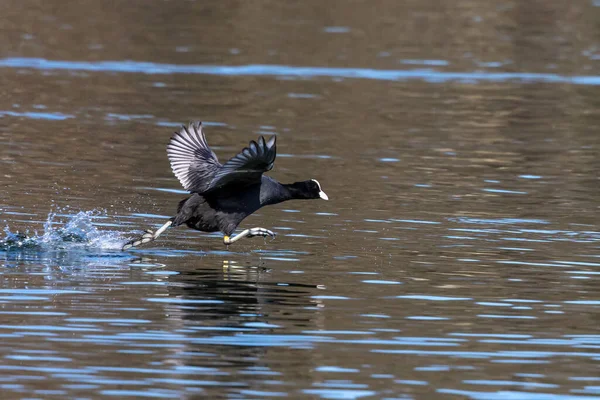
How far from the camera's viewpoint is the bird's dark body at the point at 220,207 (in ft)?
38.5

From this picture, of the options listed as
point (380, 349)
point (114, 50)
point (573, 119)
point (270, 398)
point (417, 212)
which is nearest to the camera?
point (270, 398)

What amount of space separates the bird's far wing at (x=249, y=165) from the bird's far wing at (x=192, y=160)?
0.15 metres

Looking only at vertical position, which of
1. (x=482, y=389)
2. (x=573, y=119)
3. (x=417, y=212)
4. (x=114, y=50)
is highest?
(x=114, y=50)

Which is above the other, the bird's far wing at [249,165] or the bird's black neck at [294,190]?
the bird's far wing at [249,165]

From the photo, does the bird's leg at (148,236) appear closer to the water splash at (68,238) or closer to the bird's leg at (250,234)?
the water splash at (68,238)

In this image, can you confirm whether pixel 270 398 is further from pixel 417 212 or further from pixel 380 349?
pixel 417 212

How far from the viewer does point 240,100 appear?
23703 millimetres

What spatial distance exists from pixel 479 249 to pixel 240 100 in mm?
11775

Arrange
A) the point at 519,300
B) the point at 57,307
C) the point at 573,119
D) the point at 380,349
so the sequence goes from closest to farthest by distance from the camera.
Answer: the point at 380,349, the point at 57,307, the point at 519,300, the point at 573,119

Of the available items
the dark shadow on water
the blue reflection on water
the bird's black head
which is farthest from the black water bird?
the blue reflection on water

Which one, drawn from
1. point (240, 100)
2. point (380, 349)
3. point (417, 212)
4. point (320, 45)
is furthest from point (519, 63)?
point (380, 349)

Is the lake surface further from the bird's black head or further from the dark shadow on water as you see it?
the bird's black head

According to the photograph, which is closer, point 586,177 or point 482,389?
point 482,389

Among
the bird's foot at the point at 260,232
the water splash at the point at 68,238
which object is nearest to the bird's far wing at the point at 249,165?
the bird's foot at the point at 260,232
